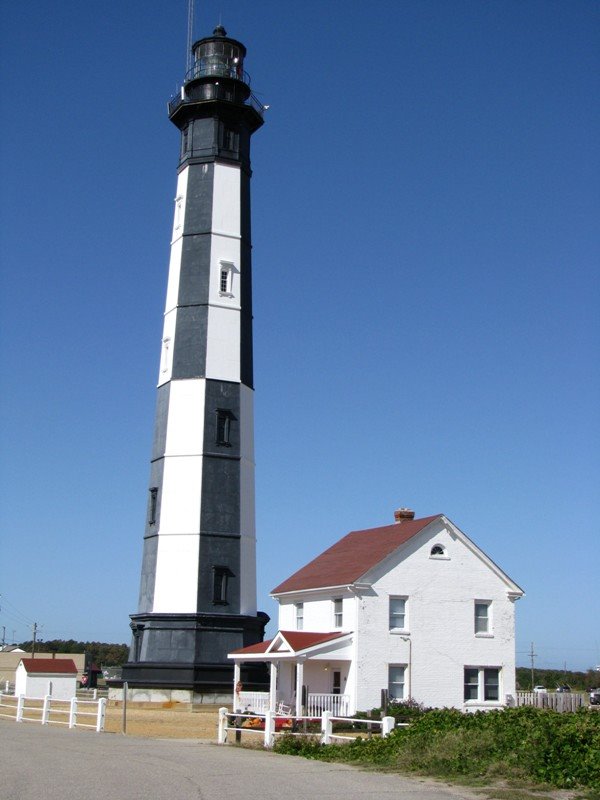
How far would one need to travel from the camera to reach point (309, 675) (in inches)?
1202

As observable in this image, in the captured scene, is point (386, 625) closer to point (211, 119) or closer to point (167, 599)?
point (167, 599)

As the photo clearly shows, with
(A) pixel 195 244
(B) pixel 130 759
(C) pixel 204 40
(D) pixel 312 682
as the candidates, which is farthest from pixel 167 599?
(C) pixel 204 40

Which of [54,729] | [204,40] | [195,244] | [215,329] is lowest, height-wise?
[54,729]

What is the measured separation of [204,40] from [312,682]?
2604 cm

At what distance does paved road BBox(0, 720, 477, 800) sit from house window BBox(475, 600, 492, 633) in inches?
508

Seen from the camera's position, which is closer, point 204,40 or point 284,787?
point 284,787

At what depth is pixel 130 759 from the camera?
1752cm

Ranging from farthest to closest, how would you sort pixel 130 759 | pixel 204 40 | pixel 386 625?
pixel 204 40, pixel 386 625, pixel 130 759

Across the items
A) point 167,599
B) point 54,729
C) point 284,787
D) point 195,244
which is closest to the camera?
point 284,787

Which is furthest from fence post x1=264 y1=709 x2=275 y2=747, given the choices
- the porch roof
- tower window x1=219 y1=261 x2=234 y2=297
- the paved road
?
tower window x1=219 y1=261 x2=234 y2=297

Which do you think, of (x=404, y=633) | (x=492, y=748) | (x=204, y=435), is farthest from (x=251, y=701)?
(x=492, y=748)

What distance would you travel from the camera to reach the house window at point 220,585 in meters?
35.0

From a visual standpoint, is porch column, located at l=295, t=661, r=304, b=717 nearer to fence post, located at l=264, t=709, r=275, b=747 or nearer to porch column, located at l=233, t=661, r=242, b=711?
porch column, located at l=233, t=661, r=242, b=711

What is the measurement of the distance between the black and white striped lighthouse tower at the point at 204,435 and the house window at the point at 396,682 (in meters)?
6.24
